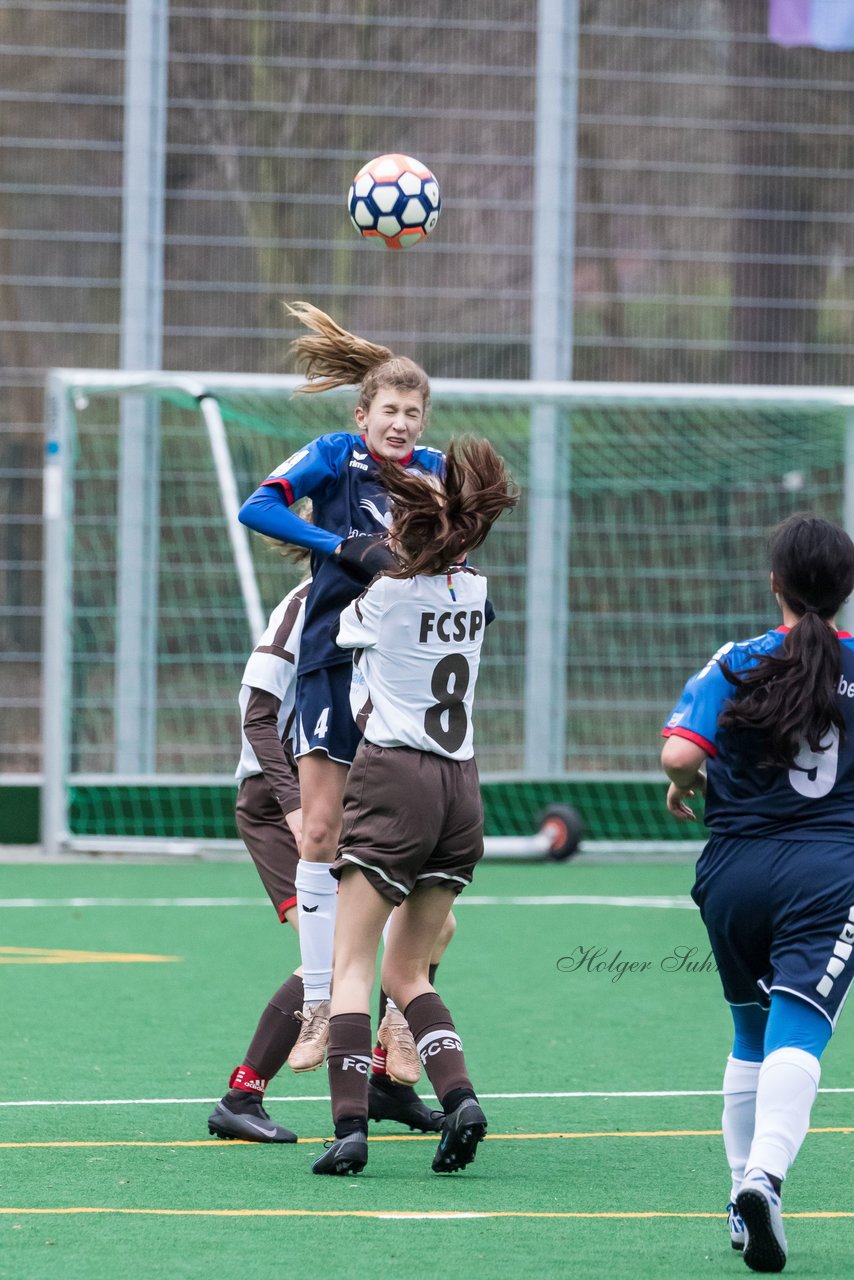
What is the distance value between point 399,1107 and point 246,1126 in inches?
18.1

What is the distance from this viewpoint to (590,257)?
41.7ft

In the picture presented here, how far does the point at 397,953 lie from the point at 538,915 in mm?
4929

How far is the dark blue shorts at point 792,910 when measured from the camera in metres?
3.66

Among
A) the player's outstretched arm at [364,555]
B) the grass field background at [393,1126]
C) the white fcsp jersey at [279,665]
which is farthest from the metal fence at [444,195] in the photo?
the player's outstretched arm at [364,555]

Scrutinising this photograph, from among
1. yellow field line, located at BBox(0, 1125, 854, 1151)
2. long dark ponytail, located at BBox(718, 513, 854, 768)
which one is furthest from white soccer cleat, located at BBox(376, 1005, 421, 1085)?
long dark ponytail, located at BBox(718, 513, 854, 768)

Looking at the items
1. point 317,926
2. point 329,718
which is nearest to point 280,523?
point 329,718

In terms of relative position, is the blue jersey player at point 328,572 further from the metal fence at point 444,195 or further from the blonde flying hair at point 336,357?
the metal fence at point 444,195

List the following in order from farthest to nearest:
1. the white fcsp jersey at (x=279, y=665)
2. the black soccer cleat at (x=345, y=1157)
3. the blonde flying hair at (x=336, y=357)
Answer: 1. the white fcsp jersey at (x=279, y=665)
2. the blonde flying hair at (x=336, y=357)
3. the black soccer cleat at (x=345, y=1157)

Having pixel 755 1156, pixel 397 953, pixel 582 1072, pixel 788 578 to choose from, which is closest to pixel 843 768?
pixel 788 578

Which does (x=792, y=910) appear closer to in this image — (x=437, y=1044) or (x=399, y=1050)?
(x=437, y=1044)

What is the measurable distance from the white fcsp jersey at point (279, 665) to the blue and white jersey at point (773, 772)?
5.21ft

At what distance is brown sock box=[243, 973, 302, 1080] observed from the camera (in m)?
4.85

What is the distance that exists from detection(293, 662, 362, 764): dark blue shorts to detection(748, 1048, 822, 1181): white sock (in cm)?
151
